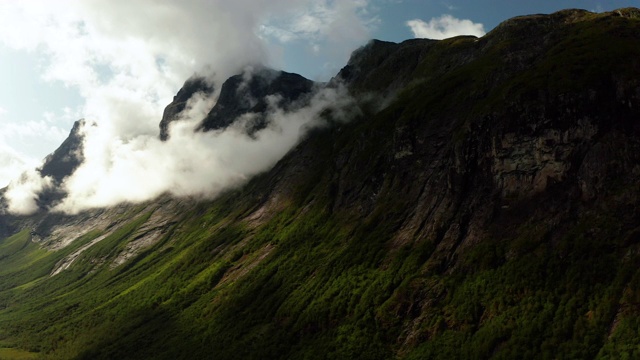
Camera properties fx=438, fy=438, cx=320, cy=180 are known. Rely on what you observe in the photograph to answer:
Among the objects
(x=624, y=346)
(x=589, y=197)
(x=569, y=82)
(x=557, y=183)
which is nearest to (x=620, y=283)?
(x=624, y=346)

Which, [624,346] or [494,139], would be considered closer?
[624,346]

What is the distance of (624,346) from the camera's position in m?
112

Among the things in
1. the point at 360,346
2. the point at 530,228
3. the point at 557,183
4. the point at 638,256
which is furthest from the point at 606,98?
the point at 360,346

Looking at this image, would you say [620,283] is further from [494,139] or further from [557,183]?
[494,139]

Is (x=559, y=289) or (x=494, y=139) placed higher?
(x=494, y=139)

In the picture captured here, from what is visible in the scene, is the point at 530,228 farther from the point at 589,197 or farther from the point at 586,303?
the point at 586,303

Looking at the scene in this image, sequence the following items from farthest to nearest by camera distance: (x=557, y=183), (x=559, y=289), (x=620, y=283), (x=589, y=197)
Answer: (x=557, y=183), (x=589, y=197), (x=559, y=289), (x=620, y=283)

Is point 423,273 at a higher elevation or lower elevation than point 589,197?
lower

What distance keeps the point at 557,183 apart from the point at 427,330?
7535 cm

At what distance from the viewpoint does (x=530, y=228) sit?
165 m

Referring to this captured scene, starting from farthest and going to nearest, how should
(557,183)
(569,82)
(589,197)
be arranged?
(569,82) < (557,183) < (589,197)

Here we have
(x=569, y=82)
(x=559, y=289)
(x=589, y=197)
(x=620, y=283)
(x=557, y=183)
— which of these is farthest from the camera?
(x=569, y=82)

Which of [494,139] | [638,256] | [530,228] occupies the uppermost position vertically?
[494,139]

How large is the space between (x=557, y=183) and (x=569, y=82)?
47.2m
